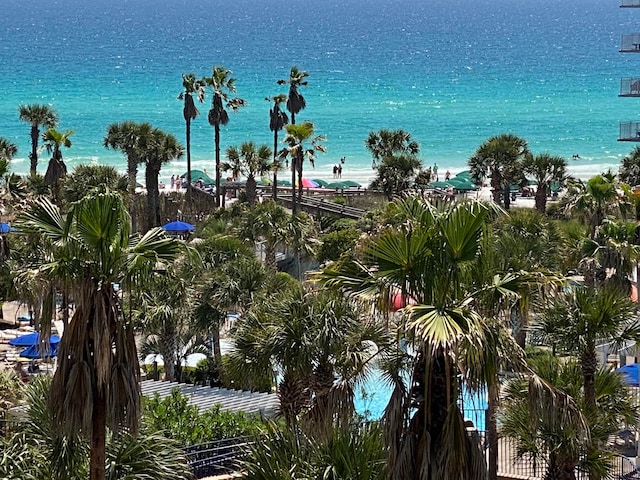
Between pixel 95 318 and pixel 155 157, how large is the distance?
40.6 metres

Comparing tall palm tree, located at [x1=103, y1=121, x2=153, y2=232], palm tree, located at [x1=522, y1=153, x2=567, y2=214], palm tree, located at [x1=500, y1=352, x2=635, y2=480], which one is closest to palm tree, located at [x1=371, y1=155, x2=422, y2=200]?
palm tree, located at [x1=522, y1=153, x2=567, y2=214]

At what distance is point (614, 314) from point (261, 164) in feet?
118

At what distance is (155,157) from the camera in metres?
51.5

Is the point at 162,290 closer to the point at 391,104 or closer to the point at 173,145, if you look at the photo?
the point at 173,145

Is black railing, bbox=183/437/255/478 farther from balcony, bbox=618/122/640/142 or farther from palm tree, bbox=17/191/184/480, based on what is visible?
balcony, bbox=618/122/640/142

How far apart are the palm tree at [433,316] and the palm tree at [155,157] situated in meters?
41.2

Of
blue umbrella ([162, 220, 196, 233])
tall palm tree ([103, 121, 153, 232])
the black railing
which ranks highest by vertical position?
tall palm tree ([103, 121, 153, 232])

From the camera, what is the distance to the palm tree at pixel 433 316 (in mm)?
10445

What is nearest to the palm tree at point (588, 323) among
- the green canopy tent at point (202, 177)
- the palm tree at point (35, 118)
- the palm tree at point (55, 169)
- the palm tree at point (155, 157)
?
the palm tree at point (55, 169)

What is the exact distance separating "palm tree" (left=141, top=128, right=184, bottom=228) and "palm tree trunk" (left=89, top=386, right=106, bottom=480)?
40.1 metres

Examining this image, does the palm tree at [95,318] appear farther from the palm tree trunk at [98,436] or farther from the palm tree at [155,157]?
the palm tree at [155,157]

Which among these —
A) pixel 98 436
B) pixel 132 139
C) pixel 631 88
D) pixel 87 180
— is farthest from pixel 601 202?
pixel 132 139

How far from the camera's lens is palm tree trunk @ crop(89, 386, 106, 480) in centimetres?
1170

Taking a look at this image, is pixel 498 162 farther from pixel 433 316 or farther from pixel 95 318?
pixel 433 316
